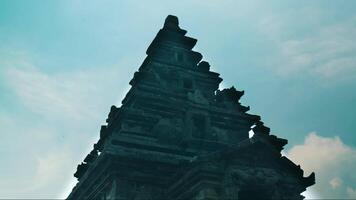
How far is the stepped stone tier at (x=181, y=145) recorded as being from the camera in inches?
632

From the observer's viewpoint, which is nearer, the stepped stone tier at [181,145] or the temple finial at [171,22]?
the stepped stone tier at [181,145]

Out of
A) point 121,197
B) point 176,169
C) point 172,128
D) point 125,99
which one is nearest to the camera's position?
point 121,197

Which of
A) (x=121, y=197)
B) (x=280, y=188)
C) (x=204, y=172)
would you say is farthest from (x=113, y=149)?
(x=280, y=188)

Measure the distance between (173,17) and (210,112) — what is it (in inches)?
334

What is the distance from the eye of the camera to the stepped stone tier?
16.1 m

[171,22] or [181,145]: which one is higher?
[171,22]

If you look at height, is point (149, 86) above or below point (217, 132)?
above

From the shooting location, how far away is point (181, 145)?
797 inches

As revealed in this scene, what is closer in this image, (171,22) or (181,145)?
(181,145)

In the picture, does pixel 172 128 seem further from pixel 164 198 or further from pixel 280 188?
pixel 280 188

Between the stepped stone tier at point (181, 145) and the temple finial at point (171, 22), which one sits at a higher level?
the temple finial at point (171, 22)

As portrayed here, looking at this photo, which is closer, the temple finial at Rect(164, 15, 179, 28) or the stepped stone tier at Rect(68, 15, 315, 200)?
the stepped stone tier at Rect(68, 15, 315, 200)

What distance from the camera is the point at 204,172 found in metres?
15.4

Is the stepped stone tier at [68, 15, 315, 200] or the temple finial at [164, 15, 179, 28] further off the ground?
the temple finial at [164, 15, 179, 28]
